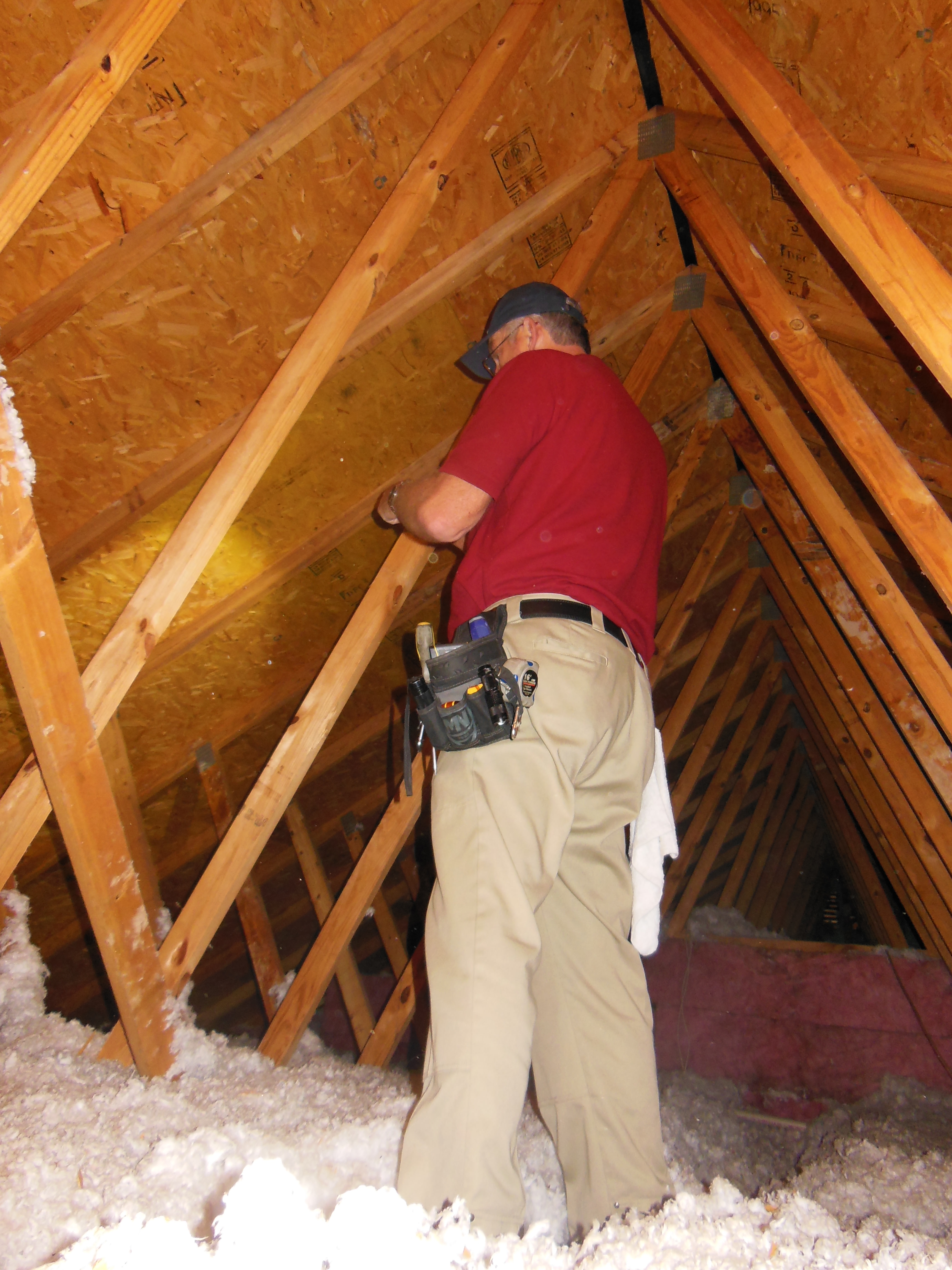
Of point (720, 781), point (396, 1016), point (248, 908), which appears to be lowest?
point (720, 781)

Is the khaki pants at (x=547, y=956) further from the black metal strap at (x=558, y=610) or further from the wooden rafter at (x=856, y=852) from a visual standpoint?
the wooden rafter at (x=856, y=852)

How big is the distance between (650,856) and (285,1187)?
0.97 m

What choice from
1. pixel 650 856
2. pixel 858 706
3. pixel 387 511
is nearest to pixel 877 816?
pixel 858 706

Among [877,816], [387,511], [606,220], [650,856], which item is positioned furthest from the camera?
[877,816]

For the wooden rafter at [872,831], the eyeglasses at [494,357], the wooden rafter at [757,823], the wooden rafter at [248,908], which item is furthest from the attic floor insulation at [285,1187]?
the wooden rafter at [757,823]

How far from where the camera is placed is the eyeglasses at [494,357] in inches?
80.7

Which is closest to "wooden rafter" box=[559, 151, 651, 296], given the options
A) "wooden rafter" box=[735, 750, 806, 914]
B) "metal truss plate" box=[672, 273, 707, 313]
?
"metal truss plate" box=[672, 273, 707, 313]

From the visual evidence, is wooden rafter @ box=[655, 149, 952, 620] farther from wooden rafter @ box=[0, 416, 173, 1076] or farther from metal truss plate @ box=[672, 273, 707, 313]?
wooden rafter @ box=[0, 416, 173, 1076]

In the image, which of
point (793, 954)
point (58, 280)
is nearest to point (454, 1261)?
point (58, 280)

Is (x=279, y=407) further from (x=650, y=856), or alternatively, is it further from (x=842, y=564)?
(x=842, y=564)

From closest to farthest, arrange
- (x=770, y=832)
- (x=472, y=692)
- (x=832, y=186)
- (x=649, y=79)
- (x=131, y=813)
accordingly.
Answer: (x=472, y=692) → (x=832, y=186) → (x=649, y=79) → (x=131, y=813) → (x=770, y=832)

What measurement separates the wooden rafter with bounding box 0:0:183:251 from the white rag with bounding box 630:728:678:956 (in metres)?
1.53

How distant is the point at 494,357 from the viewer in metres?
2.13

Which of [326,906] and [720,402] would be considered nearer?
[720,402]
